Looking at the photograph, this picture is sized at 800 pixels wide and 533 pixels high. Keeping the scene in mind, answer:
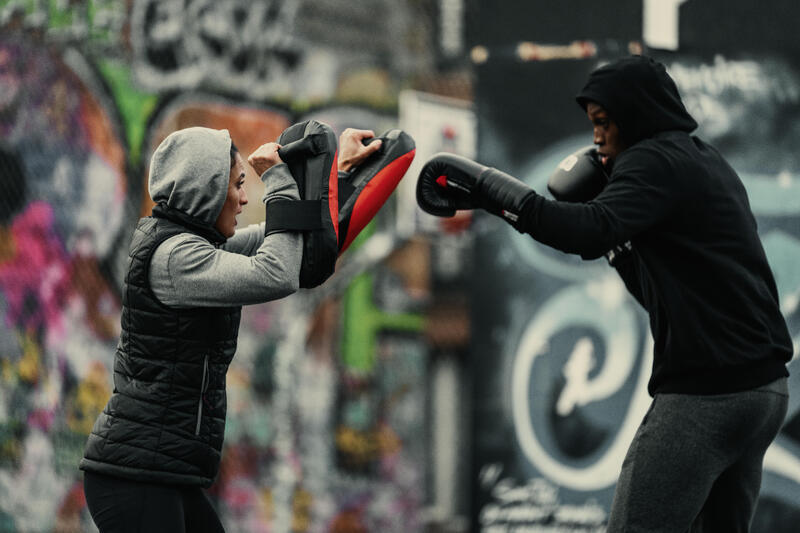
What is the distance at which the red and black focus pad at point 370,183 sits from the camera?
12.5 ft

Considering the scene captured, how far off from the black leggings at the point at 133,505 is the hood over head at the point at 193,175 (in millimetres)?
807

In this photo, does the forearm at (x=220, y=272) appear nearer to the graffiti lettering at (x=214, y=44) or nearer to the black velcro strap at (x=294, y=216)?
the black velcro strap at (x=294, y=216)

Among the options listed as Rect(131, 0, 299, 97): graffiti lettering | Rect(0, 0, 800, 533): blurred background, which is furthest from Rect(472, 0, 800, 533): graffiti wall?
Rect(131, 0, 299, 97): graffiti lettering

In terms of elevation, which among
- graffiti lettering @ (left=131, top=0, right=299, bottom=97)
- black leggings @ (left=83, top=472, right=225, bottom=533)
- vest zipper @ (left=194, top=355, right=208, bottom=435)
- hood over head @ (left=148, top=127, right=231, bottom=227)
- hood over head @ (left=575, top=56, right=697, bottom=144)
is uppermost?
graffiti lettering @ (left=131, top=0, right=299, bottom=97)

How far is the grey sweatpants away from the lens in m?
3.56

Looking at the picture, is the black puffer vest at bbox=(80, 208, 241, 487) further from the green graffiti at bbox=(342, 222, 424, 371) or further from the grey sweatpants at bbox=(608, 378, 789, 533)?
the green graffiti at bbox=(342, 222, 424, 371)

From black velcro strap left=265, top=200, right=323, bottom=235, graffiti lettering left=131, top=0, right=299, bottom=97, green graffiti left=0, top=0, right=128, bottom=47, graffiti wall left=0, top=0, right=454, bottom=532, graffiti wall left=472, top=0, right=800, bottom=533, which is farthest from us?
graffiti lettering left=131, top=0, right=299, bottom=97

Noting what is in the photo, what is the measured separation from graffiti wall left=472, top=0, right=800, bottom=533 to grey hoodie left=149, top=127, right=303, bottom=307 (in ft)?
10.4

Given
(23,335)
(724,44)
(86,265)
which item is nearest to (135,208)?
(86,265)

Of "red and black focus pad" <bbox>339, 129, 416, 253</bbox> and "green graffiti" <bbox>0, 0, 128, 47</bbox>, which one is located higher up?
"green graffiti" <bbox>0, 0, 128, 47</bbox>

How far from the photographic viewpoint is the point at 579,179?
420cm

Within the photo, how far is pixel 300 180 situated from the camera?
143 inches

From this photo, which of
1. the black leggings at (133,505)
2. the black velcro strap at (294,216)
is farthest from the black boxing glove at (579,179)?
the black leggings at (133,505)

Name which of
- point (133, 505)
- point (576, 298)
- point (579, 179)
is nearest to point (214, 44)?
point (576, 298)
